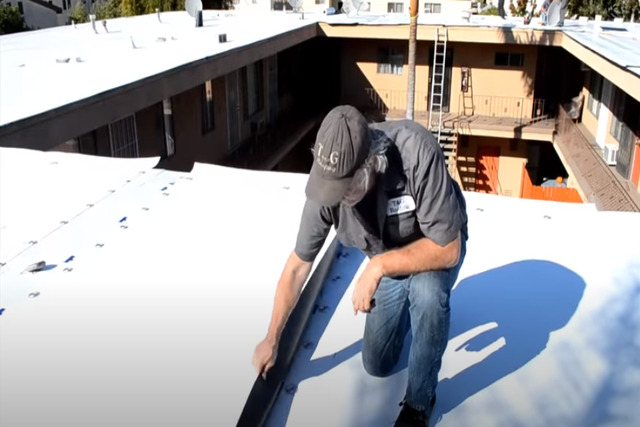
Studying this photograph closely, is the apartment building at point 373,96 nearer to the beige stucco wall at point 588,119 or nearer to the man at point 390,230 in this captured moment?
the beige stucco wall at point 588,119

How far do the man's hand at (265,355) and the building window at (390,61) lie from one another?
783 inches

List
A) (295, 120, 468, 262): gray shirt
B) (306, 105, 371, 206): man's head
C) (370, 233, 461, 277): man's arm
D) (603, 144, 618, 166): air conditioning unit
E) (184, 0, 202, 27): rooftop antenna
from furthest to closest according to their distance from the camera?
(184, 0, 202, 27): rooftop antenna
(603, 144, 618, 166): air conditioning unit
(370, 233, 461, 277): man's arm
(295, 120, 468, 262): gray shirt
(306, 105, 371, 206): man's head

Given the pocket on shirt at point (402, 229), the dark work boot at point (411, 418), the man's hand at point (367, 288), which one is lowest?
the dark work boot at point (411, 418)

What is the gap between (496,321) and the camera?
11.3 feet

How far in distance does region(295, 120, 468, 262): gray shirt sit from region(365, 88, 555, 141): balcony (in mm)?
18415

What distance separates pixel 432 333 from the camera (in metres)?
2.67

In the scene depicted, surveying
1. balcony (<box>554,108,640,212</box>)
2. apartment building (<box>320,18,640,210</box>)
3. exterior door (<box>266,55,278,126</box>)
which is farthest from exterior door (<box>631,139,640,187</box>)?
exterior door (<box>266,55,278,126</box>)

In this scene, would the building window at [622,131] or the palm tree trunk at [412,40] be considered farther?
the palm tree trunk at [412,40]

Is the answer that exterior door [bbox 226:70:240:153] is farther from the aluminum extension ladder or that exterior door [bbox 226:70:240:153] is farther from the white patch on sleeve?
the white patch on sleeve

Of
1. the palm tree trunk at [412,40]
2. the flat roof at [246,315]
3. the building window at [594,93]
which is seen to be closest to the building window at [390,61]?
the palm tree trunk at [412,40]

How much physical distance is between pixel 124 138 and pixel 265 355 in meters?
8.33

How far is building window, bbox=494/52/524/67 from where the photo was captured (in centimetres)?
2082

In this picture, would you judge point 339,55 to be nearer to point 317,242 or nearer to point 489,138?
point 489,138

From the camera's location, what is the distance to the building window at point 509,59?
20820 millimetres
